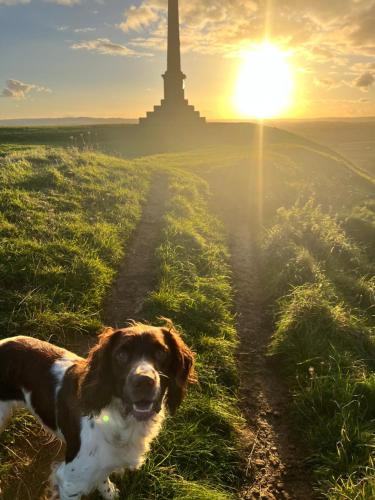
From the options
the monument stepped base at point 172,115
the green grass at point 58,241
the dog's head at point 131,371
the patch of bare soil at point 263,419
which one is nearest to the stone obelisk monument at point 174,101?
the monument stepped base at point 172,115

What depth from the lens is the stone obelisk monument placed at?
4416 centimetres

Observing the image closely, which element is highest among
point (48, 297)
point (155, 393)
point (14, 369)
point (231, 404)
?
point (155, 393)

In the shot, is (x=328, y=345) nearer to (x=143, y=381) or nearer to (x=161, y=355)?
(x=161, y=355)

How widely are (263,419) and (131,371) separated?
9.98ft

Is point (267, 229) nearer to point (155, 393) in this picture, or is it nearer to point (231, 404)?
point (231, 404)

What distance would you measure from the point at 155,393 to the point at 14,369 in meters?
1.69

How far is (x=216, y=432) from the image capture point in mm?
5152

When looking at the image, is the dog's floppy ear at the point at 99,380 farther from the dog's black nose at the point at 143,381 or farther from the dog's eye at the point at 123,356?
the dog's black nose at the point at 143,381

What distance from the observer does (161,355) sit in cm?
358

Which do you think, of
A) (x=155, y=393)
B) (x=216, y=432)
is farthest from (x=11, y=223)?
(x=155, y=393)

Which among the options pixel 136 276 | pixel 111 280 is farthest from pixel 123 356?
pixel 136 276

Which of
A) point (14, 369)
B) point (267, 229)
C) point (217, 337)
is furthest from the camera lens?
point (267, 229)

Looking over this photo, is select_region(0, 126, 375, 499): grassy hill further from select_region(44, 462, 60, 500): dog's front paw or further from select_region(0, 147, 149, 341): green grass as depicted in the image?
select_region(44, 462, 60, 500): dog's front paw

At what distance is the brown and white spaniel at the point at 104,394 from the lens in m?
3.44
